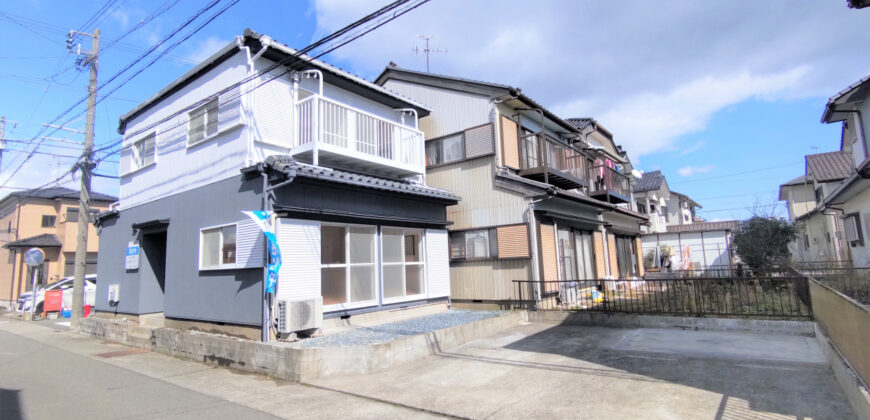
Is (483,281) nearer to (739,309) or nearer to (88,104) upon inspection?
(739,309)

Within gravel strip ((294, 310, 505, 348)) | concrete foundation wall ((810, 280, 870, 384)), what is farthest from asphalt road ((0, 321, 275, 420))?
concrete foundation wall ((810, 280, 870, 384))

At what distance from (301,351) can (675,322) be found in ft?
24.8

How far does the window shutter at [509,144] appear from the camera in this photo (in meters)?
12.7

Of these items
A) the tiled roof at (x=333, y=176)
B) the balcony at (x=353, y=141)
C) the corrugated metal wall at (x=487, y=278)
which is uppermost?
the balcony at (x=353, y=141)

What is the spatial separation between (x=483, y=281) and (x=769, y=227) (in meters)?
12.0

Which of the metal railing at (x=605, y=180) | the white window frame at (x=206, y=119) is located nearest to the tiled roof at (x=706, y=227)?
the metal railing at (x=605, y=180)

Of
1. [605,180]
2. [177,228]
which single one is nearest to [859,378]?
[177,228]

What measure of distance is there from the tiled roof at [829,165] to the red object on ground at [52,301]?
1411 inches

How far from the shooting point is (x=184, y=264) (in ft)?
31.9

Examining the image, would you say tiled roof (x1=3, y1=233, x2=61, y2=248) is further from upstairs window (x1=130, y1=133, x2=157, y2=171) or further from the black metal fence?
the black metal fence

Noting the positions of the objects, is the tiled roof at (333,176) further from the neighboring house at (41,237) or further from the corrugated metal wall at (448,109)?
the neighboring house at (41,237)

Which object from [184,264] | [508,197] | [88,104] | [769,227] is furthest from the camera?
[769,227]

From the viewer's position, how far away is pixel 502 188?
12.1 metres

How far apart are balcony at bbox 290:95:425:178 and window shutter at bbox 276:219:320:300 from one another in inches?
59.2
